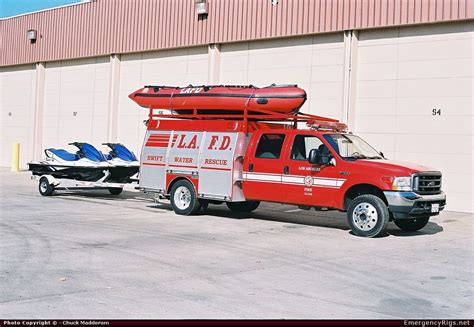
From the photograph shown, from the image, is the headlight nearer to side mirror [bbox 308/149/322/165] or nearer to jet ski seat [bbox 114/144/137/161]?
side mirror [bbox 308/149/322/165]

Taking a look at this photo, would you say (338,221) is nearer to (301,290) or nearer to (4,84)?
(301,290)

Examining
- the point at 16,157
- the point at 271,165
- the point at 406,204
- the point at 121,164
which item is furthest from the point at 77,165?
the point at 16,157

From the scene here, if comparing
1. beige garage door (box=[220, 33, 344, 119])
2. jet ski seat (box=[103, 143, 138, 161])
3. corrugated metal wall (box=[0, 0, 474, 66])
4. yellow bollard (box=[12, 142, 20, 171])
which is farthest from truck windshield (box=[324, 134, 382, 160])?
yellow bollard (box=[12, 142, 20, 171])

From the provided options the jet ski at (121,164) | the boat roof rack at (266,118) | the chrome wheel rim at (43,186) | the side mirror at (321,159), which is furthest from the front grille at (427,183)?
the chrome wheel rim at (43,186)

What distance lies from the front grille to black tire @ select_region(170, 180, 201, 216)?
4.99 metres

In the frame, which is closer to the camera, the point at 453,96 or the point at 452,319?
the point at 452,319

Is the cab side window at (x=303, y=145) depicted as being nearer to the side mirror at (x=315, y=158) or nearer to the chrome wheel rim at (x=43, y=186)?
the side mirror at (x=315, y=158)

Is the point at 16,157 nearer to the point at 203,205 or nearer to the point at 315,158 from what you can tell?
the point at 203,205

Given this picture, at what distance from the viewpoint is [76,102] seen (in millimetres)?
28016

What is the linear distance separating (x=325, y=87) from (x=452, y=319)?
45.0 ft

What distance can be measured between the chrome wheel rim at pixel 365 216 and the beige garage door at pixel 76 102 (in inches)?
639

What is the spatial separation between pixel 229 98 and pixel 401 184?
14.7ft

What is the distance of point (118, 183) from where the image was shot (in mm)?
17500

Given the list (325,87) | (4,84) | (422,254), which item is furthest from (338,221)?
(4,84)
